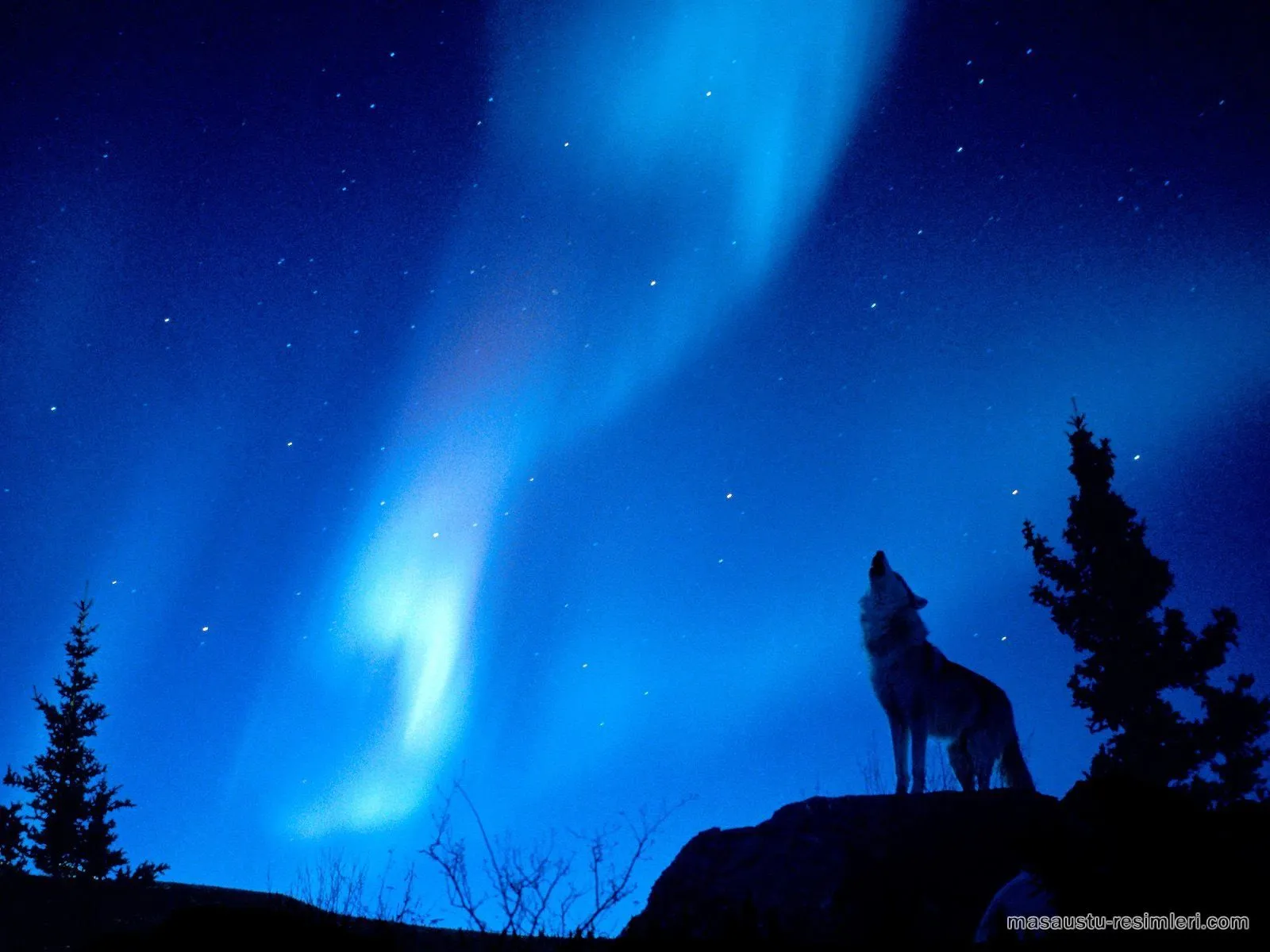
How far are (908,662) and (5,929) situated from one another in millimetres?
15954

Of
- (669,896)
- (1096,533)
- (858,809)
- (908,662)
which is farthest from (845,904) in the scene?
(1096,533)

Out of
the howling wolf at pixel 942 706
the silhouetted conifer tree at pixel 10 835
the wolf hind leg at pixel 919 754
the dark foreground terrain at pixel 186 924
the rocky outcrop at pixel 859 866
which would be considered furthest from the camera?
the silhouetted conifer tree at pixel 10 835

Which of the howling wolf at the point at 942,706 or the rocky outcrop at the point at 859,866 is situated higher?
the howling wolf at the point at 942,706

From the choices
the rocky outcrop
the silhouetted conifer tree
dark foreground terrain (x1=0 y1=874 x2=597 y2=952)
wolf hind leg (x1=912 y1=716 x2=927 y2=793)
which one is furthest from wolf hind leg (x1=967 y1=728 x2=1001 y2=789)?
the silhouetted conifer tree

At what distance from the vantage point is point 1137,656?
18.5 m

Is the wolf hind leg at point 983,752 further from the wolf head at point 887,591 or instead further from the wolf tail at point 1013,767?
the wolf head at point 887,591

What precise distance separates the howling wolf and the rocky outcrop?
1830 millimetres

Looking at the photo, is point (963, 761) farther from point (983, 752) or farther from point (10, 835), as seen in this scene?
point (10, 835)

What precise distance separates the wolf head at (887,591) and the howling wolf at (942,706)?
8.2 inches

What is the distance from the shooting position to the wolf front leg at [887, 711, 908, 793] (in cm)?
1154

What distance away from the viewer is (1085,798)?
4641mm

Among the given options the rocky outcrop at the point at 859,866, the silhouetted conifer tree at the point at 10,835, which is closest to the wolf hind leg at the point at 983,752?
the rocky outcrop at the point at 859,866

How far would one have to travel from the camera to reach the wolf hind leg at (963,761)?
12.5 metres

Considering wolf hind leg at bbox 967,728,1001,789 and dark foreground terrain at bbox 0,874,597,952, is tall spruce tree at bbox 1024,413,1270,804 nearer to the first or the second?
wolf hind leg at bbox 967,728,1001,789
